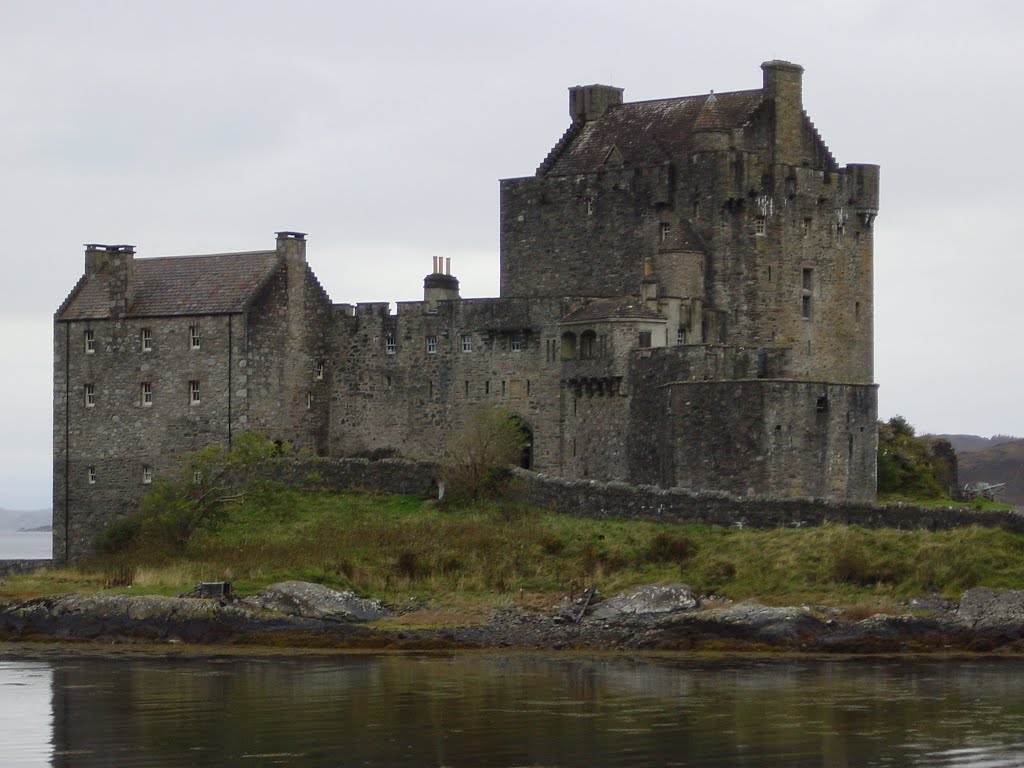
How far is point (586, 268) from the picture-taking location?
2525 inches

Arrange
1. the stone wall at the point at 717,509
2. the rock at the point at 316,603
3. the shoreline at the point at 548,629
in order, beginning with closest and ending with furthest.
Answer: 1. the shoreline at the point at 548,629
2. the rock at the point at 316,603
3. the stone wall at the point at 717,509

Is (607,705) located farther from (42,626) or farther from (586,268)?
(586,268)

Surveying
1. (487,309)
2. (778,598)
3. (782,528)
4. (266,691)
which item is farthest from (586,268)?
(266,691)

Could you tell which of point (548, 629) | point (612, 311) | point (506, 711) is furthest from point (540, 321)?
point (506, 711)

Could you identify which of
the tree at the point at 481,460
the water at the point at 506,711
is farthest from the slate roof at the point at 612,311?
the water at the point at 506,711

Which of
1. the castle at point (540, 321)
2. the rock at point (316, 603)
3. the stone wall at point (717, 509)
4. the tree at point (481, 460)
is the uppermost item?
the castle at point (540, 321)

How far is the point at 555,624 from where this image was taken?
45562 mm

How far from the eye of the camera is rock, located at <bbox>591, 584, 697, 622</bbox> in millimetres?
45938

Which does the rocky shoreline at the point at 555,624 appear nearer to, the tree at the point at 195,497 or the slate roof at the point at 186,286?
the tree at the point at 195,497

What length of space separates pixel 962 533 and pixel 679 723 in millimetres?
14310

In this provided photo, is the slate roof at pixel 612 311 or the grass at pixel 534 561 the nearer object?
the grass at pixel 534 561

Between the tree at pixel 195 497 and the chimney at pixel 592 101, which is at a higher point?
the chimney at pixel 592 101

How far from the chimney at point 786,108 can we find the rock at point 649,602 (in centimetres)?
1854

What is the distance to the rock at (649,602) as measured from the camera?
45938 mm
